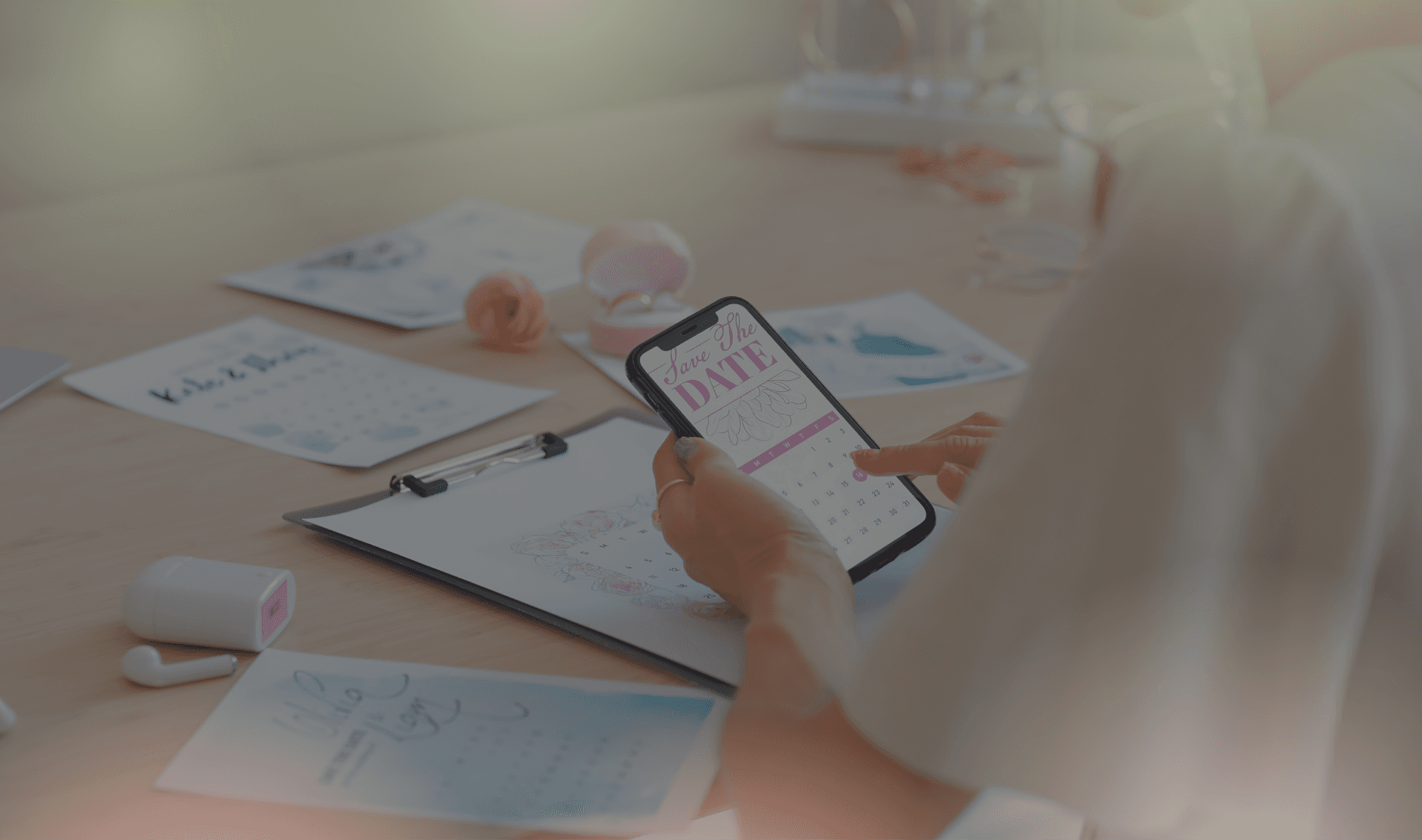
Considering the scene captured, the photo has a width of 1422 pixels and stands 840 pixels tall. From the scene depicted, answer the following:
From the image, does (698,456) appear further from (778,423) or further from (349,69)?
(349,69)

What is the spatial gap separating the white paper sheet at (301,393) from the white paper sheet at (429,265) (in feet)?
0.28

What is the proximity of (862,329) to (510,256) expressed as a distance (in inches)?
15.1

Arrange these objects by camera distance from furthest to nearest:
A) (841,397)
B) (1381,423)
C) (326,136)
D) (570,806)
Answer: (326,136)
(841,397)
(570,806)
(1381,423)

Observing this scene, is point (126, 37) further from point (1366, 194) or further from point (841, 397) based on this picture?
point (1366, 194)

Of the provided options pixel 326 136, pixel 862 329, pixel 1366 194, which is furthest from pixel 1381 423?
pixel 326 136

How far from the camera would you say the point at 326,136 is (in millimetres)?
1589

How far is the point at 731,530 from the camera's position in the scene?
0.55m

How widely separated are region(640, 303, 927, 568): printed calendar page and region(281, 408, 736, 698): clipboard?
0.11 meters

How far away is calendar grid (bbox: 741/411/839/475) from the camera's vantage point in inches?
24.3

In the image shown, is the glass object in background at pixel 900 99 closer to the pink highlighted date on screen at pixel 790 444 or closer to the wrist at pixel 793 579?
the pink highlighted date on screen at pixel 790 444

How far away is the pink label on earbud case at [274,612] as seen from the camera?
549 mm

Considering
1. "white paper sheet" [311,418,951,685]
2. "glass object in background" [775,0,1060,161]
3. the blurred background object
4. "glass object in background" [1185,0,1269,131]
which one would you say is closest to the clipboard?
"white paper sheet" [311,418,951,685]

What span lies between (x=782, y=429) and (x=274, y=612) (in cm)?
28

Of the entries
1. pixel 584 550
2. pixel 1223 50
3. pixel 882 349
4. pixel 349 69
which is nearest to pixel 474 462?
pixel 584 550
